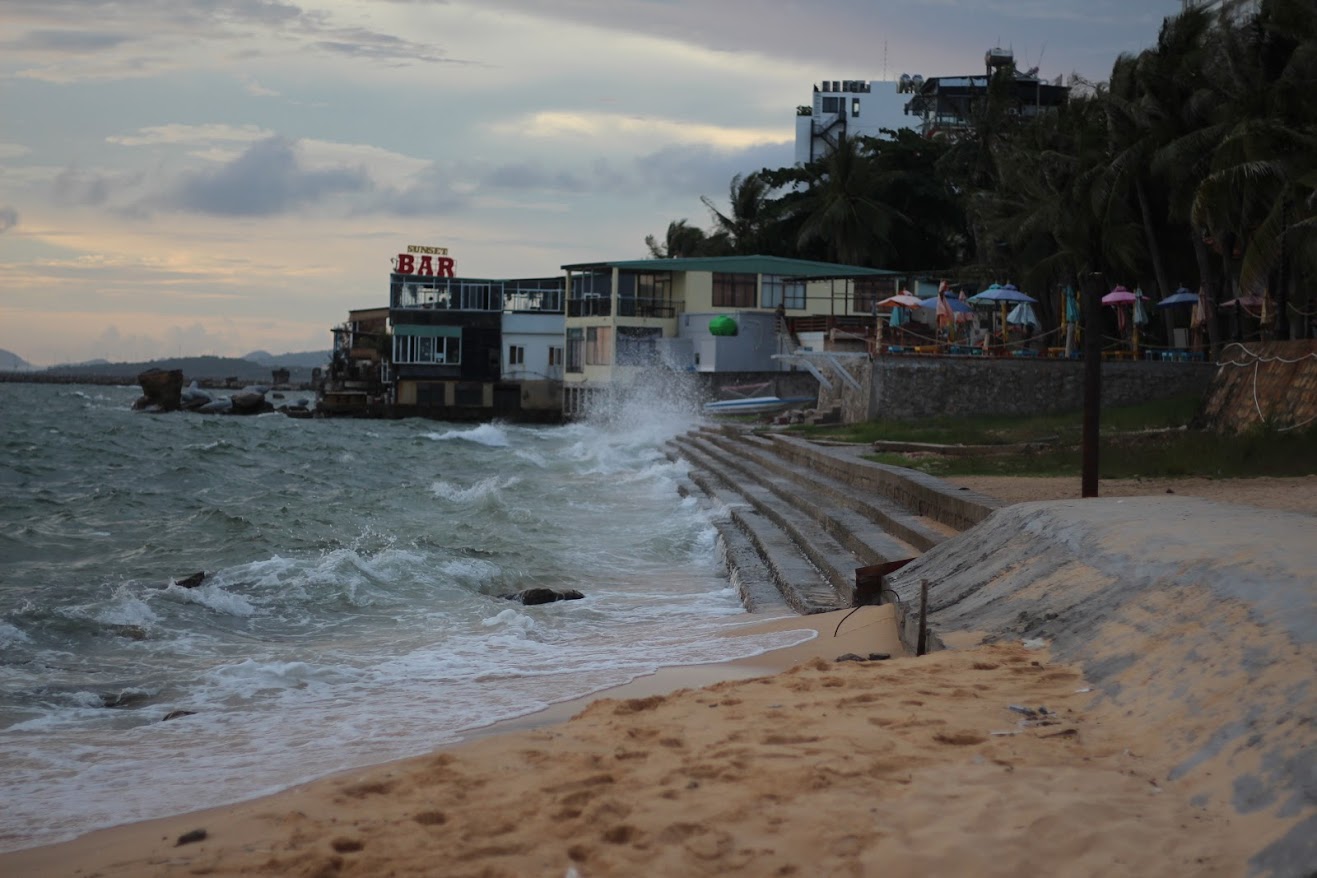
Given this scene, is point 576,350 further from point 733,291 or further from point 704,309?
point 733,291

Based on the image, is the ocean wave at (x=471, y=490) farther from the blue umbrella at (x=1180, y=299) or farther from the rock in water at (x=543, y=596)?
the blue umbrella at (x=1180, y=299)

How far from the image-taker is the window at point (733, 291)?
51344mm

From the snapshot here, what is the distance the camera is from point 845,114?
85062mm

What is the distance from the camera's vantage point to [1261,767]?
376 centimetres

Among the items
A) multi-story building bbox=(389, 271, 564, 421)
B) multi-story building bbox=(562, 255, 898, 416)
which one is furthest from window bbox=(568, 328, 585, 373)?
multi-story building bbox=(389, 271, 564, 421)

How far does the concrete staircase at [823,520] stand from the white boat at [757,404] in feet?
67.1

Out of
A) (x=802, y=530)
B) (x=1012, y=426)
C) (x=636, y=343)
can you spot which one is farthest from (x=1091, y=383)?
(x=636, y=343)

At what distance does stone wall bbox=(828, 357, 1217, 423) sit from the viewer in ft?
90.3

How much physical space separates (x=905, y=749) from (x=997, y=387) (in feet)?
80.5

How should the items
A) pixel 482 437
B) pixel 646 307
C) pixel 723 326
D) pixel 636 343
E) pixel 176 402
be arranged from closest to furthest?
pixel 482 437 < pixel 723 326 < pixel 636 343 < pixel 646 307 < pixel 176 402

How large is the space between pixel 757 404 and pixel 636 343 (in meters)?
10.9

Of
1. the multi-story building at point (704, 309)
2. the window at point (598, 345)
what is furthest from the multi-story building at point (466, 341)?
the multi-story building at point (704, 309)

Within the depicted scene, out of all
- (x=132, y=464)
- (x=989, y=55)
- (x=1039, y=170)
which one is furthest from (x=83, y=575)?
(x=989, y=55)

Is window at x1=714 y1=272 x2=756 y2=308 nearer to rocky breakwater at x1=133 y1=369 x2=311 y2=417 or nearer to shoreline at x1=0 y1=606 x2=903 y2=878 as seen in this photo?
rocky breakwater at x1=133 y1=369 x2=311 y2=417
